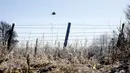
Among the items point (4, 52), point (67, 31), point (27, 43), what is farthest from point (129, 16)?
point (4, 52)

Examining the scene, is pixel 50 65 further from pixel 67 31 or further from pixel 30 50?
pixel 67 31

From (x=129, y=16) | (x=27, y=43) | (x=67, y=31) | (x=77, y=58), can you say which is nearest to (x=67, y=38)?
(x=67, y=31)

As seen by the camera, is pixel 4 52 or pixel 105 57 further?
pixel 105 57

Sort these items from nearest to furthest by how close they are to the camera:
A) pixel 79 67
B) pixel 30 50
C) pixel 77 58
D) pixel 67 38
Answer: pixel 79 67, pixel 77 58, pixel 30 50, pixel 67 38

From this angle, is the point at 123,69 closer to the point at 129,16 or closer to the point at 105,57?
the point at 105,57

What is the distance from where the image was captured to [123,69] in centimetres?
679

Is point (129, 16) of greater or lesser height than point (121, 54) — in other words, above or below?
above

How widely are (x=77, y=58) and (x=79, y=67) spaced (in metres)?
1.29

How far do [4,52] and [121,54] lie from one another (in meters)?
3.44

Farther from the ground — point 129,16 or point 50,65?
point 129,16

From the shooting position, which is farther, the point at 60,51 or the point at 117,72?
the point at 60,51

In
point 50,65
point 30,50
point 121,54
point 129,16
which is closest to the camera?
point 50,65

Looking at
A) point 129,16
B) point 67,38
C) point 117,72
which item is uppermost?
point 129,16

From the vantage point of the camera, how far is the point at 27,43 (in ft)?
35.7
